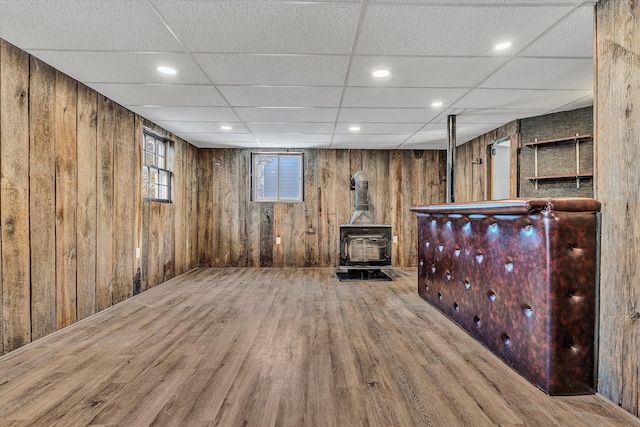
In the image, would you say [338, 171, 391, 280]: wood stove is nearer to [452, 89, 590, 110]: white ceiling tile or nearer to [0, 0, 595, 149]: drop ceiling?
[0, 0, 595, 149]: drop ceiling

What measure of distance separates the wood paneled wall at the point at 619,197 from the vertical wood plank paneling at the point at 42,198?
354 centimetres

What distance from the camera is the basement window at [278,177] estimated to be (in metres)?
5.90

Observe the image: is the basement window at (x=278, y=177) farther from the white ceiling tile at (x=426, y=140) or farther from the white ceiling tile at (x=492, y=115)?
the white ceiling tile at (x=492, y=115)

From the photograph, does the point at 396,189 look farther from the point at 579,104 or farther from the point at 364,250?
the point at 579,104

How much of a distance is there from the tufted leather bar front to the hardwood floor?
133 mm

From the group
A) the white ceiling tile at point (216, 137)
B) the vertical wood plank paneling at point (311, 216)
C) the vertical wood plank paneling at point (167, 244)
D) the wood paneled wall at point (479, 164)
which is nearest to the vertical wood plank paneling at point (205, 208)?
the white ceiling tile at point (216, 137)

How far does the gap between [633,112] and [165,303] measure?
3861 millimetres

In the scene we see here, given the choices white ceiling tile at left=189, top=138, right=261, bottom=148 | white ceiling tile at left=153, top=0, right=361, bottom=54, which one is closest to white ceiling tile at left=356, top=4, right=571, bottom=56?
white ceiling tile at left=153, top=0, right=361, bottom=54

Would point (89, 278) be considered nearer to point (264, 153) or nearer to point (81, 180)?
point (81, 180)

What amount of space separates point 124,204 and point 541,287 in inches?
149

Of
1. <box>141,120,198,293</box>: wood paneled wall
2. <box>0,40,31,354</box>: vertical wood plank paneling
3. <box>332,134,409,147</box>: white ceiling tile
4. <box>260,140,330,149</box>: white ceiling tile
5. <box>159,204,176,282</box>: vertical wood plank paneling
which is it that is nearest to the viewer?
<box>0,40,31,354</box>: vertical wood plank paneling

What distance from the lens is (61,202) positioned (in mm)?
2639

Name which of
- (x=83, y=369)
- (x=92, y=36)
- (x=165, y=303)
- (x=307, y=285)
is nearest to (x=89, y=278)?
(x=165, y=303)

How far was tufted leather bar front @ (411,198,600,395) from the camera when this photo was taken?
1634 millimetres
